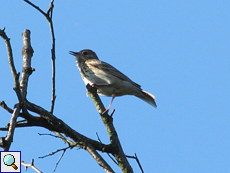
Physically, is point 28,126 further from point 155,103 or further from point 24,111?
point 155,103

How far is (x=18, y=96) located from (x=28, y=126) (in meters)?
1.08

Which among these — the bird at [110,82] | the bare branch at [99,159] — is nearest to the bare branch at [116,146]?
the bare branch at [99,159]

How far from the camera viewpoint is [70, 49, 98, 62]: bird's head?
1082 centimetres

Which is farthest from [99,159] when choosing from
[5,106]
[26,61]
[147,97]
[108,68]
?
[108,68]

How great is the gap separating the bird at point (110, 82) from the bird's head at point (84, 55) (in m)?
0.94

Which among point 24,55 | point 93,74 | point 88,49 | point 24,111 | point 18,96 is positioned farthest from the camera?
point 88,49

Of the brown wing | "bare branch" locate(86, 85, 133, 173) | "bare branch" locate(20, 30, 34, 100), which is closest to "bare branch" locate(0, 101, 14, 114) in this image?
"bare branch" locate(20, 30, 34, 100)

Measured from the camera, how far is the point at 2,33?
480 cm

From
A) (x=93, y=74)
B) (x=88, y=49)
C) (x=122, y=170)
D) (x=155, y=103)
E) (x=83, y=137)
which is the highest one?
(x=88, y=49)

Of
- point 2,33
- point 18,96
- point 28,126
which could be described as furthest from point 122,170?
point 2,33

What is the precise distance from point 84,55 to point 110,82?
7.28 feet

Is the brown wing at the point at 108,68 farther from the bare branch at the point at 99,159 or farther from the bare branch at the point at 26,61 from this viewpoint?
the bare branch at the point at 99,159

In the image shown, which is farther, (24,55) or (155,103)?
(155,103)

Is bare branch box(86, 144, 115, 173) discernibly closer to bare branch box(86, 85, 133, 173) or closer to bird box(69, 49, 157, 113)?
bare branch box(86, 85, 133, 173)
